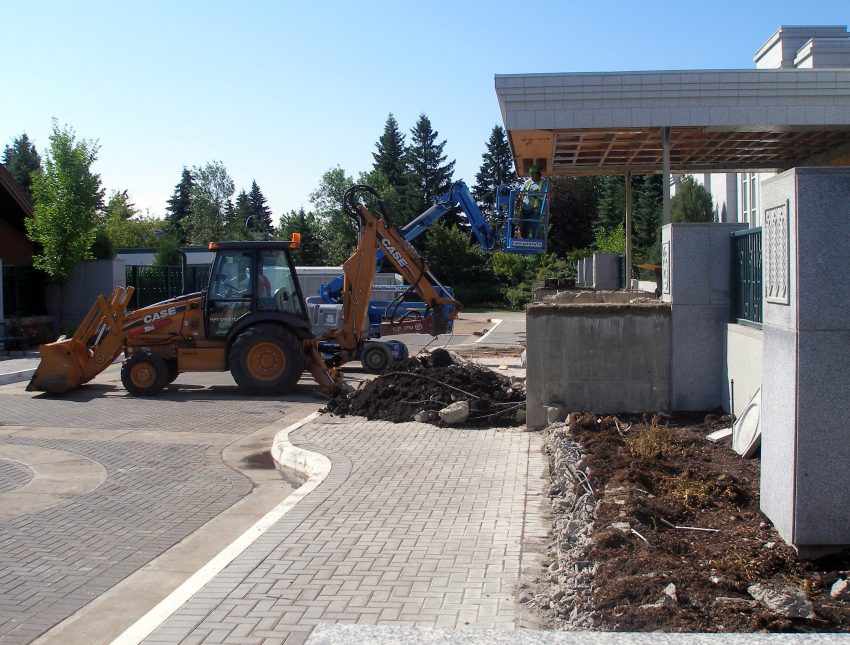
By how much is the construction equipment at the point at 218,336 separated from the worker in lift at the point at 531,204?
11.3 feet

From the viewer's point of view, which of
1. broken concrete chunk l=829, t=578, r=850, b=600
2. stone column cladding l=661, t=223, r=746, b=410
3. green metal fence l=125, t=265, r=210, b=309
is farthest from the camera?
green metal fence l=125, t=265, r=210, b=309

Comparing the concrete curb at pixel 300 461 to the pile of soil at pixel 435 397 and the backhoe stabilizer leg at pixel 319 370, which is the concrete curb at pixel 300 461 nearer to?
the pile of soil at pixel 435 397

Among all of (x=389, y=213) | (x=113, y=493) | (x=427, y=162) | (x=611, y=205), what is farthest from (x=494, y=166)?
(x=113, y=493)

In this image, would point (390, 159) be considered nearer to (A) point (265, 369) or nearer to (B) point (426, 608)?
(A) point (265, 369)

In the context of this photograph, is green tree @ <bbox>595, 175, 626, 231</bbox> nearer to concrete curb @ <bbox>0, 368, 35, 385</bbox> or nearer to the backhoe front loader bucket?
concrete curb @ <bbox>0, 368, 35, 385</bbox>

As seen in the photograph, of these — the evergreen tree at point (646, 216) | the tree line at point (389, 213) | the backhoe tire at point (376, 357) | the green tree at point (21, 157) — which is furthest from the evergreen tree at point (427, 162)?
the backhoe tire at point (376, 357)

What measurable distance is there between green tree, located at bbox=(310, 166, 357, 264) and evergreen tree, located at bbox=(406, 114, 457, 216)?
6.40m

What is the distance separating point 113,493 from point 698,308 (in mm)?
6717

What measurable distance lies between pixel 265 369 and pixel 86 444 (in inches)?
173

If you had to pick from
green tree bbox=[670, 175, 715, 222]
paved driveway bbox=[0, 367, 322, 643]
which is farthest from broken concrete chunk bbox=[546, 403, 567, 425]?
green tree bbox=[670, 175, 715, 222]

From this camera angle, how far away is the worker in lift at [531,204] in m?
16.8

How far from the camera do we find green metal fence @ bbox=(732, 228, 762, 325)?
8.70 meters

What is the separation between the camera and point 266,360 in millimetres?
14961

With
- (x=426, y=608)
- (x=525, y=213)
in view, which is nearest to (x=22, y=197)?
(x=525, y=213)
